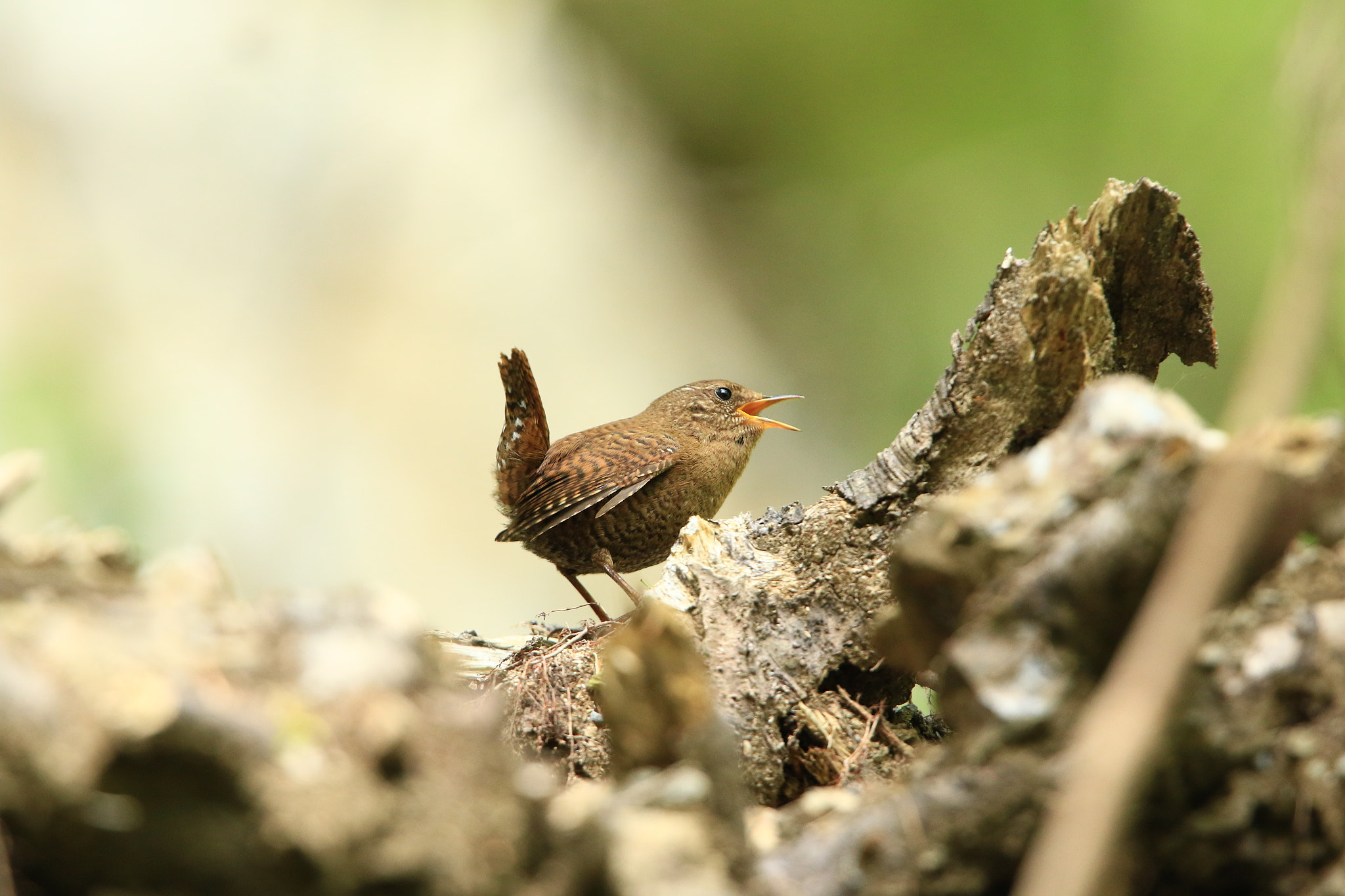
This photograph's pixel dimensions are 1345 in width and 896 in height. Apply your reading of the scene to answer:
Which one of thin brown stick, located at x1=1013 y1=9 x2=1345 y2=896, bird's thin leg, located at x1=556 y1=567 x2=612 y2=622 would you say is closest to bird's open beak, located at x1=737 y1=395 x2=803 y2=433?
bird's thin leg, located at x1=556 y1=567 x2=612 y2=622

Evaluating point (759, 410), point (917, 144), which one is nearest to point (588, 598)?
point (759, 410)

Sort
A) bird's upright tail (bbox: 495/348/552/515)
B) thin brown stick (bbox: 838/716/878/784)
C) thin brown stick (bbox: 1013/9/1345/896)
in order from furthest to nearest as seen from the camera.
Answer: bird's upright tail (bbox: 495/348/552/515)
thin brown stick (bbox: 838/716/878/784)
thin brown stick (bbox: 1013/9/1345/896)

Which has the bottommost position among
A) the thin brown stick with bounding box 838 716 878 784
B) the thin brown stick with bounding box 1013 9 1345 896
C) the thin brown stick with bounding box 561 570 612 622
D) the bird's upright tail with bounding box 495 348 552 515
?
the thin brown stick with bounding box 1013 9 1345 896

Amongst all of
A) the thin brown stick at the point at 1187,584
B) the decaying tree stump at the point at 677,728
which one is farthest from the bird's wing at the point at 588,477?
the thin brown stick at the point at 1187,584

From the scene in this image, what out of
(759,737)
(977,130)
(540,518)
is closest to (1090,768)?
(759,737)

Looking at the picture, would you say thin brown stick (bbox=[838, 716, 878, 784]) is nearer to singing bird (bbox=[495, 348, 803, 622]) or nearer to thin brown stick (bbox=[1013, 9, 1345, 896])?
thin brown stick (bbox=[1013, 9, 1345, 896])

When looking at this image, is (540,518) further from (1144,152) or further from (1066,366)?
(1144,152)

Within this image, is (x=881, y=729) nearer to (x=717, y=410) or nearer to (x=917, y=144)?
(x=717, y=410)
